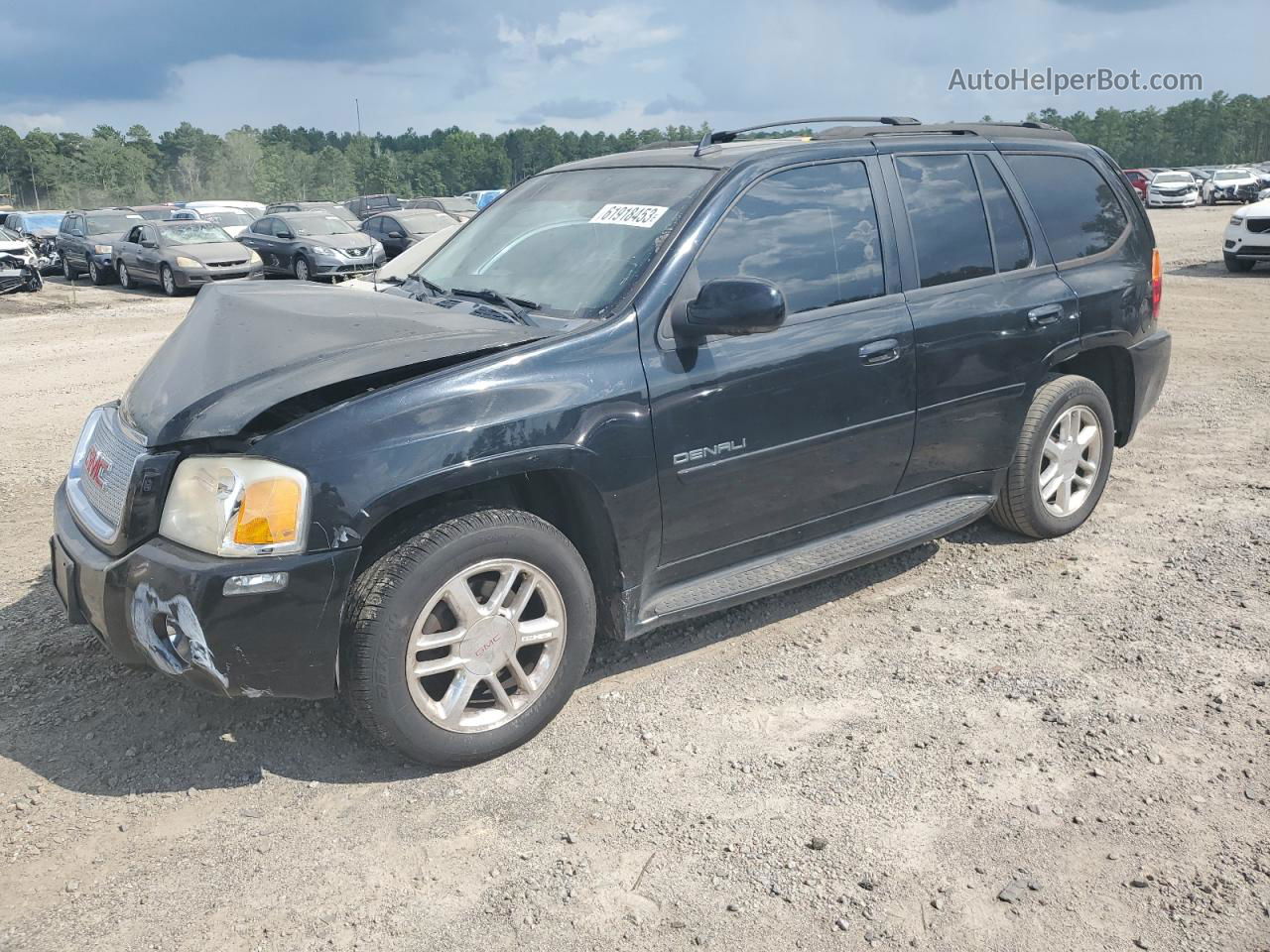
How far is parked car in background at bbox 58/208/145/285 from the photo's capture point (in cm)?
2147

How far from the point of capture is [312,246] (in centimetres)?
2053

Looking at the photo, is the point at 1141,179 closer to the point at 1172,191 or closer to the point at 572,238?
the point at 1172,191

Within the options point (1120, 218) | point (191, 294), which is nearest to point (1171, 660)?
point (1120, 218)

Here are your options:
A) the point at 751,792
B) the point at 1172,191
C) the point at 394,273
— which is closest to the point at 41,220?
the point at 394,273

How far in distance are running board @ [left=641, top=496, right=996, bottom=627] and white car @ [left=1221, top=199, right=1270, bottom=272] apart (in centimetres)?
1426

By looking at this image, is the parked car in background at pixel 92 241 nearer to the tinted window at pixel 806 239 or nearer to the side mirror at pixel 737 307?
the tinted window at pixel 806 239

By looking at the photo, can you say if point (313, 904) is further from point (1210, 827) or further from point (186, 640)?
point (1210, 827)

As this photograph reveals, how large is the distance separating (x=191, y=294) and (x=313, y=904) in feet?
61.2

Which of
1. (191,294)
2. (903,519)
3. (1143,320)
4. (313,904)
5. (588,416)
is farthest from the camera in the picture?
(191,294)

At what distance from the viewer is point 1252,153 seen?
111 metres

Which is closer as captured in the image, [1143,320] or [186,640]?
[186,640]

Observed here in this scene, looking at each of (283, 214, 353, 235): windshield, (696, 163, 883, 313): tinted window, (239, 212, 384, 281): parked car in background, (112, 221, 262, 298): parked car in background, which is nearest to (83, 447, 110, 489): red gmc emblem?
(696, 163, 883, 313): tinted window

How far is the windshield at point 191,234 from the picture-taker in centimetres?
1950

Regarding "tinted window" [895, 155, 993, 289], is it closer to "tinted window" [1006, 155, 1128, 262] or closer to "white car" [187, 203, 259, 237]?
"tinted window" [1006, 155, 1128, 262]
